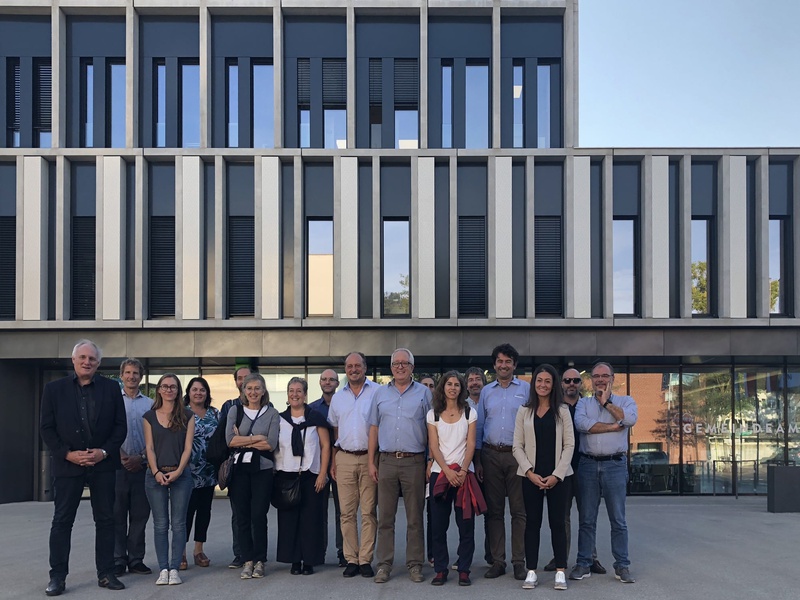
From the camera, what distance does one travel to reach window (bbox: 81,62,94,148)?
59.8ft

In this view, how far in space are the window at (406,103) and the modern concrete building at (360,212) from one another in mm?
51

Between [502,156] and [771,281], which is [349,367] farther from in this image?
[771,281]

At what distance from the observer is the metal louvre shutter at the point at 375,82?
1853 centimetres

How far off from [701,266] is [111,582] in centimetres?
1432

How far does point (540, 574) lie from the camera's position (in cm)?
833

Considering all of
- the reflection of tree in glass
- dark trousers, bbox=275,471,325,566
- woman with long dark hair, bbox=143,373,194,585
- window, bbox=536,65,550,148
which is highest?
window, bbox=536,65,550,148

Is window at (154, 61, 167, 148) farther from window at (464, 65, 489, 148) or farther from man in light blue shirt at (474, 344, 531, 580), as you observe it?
man in light blue shirt at (474, 344, 531, 580)

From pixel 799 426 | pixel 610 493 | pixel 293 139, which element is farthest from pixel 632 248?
pixel 610 493

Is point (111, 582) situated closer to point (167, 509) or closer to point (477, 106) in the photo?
point (167, 509)

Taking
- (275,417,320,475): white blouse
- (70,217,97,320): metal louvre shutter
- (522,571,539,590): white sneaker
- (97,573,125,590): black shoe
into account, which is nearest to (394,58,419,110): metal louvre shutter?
(70,217,97,320): metal louvre shutter

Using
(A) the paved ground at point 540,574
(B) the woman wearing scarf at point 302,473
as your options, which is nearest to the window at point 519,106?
(A) the paved ground at point 540,574

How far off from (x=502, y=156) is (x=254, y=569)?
39.2ft

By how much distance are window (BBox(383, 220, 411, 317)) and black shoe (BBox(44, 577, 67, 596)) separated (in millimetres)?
11141

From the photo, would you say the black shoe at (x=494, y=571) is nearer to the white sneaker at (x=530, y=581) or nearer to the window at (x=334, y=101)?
the white sneaker at (x=530, y=581)
